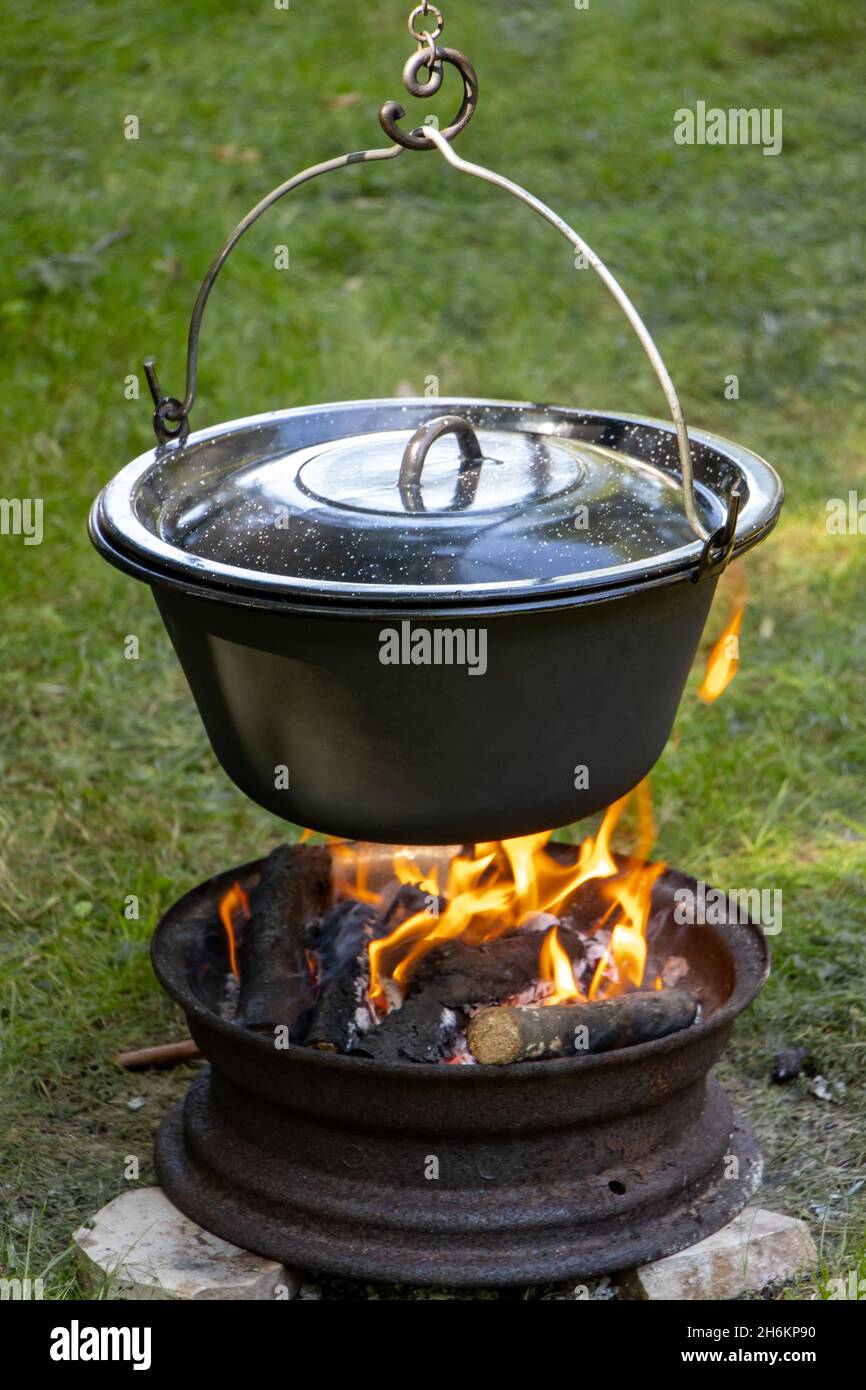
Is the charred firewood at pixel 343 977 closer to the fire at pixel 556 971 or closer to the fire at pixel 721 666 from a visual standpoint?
the fire at pixel 556 971

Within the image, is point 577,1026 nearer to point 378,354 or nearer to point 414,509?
point 414,509

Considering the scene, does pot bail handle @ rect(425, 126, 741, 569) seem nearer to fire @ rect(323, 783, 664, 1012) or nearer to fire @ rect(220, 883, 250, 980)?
fire @ rect(323, 783, 664, 1012)

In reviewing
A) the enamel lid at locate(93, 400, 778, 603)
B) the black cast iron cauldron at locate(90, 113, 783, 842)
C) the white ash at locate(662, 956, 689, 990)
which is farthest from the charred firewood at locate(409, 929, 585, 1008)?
the enamel lid at locate(93, 400, 778, 603)

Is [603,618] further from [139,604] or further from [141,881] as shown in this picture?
[139,604]

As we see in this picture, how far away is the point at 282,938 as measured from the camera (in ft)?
8.80

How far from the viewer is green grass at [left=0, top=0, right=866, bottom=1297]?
3059 millimetres

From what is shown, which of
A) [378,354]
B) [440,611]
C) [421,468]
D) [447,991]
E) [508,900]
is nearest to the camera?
[440,611]

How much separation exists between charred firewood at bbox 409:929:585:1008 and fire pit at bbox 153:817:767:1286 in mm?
61

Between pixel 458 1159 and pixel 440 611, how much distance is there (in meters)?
0.88

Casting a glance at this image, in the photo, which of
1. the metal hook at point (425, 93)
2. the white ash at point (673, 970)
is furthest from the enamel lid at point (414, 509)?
the white ash at point (673, 970)

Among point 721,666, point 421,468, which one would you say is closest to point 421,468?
point 421,468

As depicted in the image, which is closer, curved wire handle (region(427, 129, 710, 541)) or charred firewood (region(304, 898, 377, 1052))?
curved wire handle (region(427, 129, 710, 541))

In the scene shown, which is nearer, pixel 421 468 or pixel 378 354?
pixel 421 468

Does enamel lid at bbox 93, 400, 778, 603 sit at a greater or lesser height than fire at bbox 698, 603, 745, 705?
greater
